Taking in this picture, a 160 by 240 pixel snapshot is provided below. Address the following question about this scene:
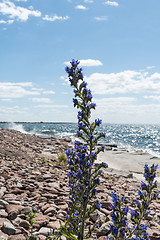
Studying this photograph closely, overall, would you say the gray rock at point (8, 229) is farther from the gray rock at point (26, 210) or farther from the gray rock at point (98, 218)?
the gray rock at point (98, 218)

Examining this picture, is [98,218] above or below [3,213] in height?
below

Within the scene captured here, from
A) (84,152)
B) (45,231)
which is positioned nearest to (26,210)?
(45,231)

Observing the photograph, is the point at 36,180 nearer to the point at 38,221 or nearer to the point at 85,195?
the point at 38,221

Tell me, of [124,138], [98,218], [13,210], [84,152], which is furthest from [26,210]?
[124,138]

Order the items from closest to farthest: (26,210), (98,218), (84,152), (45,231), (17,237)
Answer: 1. (84,152)
2. (17,237)
3. (45,231)
4. (26,210)
5. (98,218)

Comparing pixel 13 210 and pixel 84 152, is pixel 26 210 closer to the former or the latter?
pixel 13 210

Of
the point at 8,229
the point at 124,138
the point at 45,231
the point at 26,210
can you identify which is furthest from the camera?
the point at 124,138

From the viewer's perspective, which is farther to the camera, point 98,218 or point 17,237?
point 98,218

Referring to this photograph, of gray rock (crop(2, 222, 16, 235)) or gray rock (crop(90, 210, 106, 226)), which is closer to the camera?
gray rock (crop(2, 222, 16, 235))

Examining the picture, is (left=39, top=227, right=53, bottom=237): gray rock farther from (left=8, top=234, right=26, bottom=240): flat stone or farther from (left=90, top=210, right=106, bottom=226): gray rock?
(left=90, top=210, right=106, bottom=226): gray rock

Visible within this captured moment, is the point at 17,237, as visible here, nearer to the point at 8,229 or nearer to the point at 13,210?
the point at 8,229

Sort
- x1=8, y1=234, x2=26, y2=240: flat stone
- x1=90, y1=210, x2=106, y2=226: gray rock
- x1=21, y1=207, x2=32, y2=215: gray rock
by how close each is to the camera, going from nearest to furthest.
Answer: x1=8, y1=234, x2=26, y2=240: flat stone → x1=21, y1=207, x2=32, y2=215: gray rock → x1=90, y1=210, x2=106, y2=226: gray rock

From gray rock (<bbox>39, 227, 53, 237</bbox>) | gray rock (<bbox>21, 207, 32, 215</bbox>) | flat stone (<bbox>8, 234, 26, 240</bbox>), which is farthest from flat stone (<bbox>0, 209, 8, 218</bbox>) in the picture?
gray rock (<bbox>39, 227, 53, 237</bbox>)

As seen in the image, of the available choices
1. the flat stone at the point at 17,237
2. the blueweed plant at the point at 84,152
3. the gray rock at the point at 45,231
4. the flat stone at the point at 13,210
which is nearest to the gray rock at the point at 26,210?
the flat stone at the point at 13,210
